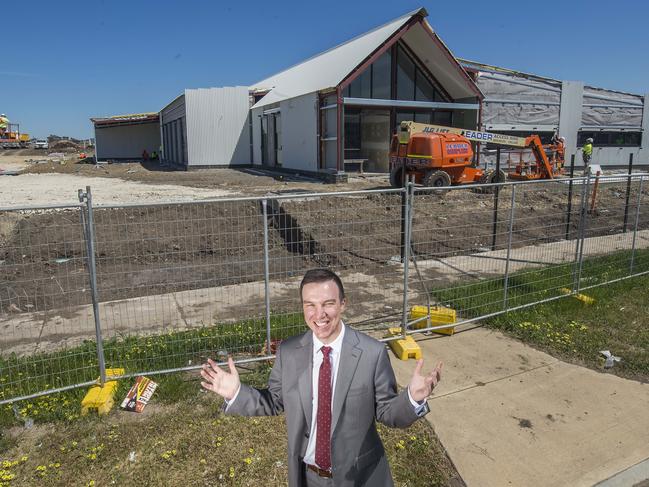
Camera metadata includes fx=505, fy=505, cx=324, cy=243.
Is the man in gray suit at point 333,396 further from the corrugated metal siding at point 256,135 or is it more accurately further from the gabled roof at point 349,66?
the corrugated metal siding at point 256,135

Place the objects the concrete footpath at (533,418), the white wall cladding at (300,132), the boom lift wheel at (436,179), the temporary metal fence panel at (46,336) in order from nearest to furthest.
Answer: the concrete footpath at (533,418), the temporary metal fence panel at (46,336), the boom lift wheel at (436,179), the white wall cladding at (300,132)

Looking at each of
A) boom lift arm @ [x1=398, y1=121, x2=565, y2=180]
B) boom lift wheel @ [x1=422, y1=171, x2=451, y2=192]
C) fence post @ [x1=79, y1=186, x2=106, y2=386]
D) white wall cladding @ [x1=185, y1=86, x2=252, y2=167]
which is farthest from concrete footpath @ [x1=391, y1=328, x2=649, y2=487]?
white wall cladding @ [x1=185, y1=86, x2=252, y2=167]

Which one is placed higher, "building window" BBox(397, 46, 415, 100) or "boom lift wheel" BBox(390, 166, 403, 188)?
"building window" BBox(397, 46, 415, 100)

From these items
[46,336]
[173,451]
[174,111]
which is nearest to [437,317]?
[173,451]

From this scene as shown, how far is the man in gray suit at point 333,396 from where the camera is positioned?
2.19 meters

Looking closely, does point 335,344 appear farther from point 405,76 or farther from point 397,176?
point 405,76

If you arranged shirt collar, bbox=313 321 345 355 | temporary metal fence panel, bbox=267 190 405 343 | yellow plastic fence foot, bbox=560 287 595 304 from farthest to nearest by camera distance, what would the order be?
1. yellow plastic fence foot, bbox=560 287 595 304
2. temporary metal fence panel, bbox=267 190 405 343
3. shirt collar, bbox=313 321 345 355

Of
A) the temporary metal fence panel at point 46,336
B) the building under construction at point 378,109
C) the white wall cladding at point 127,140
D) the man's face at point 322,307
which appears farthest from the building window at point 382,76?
the white wall cladding at point 127,140

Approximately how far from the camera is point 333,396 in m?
2.20

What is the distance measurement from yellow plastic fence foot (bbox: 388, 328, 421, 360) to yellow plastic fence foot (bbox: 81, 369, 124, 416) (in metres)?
2.84

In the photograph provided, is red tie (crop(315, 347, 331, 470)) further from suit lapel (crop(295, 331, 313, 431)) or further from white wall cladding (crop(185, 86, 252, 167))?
white wall cladding (crop(185, 86, 252, 167))

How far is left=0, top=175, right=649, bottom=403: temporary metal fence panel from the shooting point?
5125mm

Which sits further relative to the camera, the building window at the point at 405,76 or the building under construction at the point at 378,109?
the building window at the point at 405,76

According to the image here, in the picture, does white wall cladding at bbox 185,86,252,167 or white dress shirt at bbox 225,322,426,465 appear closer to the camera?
white dress shirt at bbox 225,322,426,465
